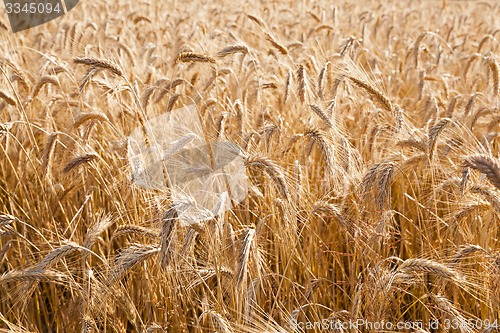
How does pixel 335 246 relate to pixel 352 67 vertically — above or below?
below

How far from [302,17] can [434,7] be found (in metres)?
4.28

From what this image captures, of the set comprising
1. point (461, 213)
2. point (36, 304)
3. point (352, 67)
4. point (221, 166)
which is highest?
point (352, 67)

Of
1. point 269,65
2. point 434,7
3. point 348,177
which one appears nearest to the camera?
point 348,177

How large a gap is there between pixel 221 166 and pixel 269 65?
2.49 m

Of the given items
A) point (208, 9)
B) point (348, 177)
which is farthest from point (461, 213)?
point (208, 9)

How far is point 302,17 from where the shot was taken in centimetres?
787

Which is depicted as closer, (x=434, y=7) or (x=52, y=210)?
(x=52, y=210)

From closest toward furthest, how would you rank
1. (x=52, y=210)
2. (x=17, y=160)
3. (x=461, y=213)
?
1. (x=461, y=213)
2. (x=52, y=210)
3. (x=17, y=160)

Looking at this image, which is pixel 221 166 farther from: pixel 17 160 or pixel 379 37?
pixel 379 37

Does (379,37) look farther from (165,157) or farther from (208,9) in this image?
(165,157)

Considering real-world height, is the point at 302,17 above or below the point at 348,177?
above

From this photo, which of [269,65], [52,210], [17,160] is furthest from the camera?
[269,65]

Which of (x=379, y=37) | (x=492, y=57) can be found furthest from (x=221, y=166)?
(x=379, y=37)

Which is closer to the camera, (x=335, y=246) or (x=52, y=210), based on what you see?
(x=335, y=246)
